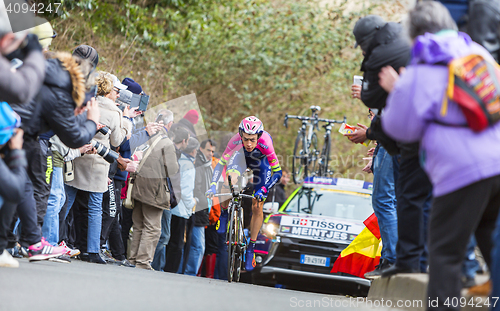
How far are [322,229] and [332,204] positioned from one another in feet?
4.03

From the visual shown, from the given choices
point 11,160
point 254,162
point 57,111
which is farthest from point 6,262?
point 254,162

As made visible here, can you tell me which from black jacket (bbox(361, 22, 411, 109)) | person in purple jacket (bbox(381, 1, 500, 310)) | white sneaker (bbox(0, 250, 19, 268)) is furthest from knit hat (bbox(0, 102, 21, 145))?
black jacket (bbox(361, 22, 411, 109))

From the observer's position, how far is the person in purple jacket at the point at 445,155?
3.58 m

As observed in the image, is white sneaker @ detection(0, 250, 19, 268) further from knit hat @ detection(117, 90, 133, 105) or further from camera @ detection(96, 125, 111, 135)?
knit hat @ detection(117, 90, 133, 105)

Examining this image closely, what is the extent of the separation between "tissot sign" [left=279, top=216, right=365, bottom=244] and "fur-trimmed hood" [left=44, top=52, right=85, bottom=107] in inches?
210

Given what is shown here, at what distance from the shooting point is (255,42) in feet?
69.7

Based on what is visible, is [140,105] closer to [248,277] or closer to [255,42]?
[248,277]

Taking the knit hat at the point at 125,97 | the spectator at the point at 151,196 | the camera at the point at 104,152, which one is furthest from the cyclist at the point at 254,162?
the camera at the point at 104,152

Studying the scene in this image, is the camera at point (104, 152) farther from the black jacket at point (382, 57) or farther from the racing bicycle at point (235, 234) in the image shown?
the black jacket at point (382, 57)

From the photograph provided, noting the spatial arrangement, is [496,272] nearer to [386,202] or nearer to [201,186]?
[386,202]

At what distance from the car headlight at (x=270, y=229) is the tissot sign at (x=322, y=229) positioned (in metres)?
0.12

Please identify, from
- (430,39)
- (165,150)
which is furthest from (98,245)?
(430,39)

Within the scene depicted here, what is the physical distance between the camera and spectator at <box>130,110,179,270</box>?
9.63 metres

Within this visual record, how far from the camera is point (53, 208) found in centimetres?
749
